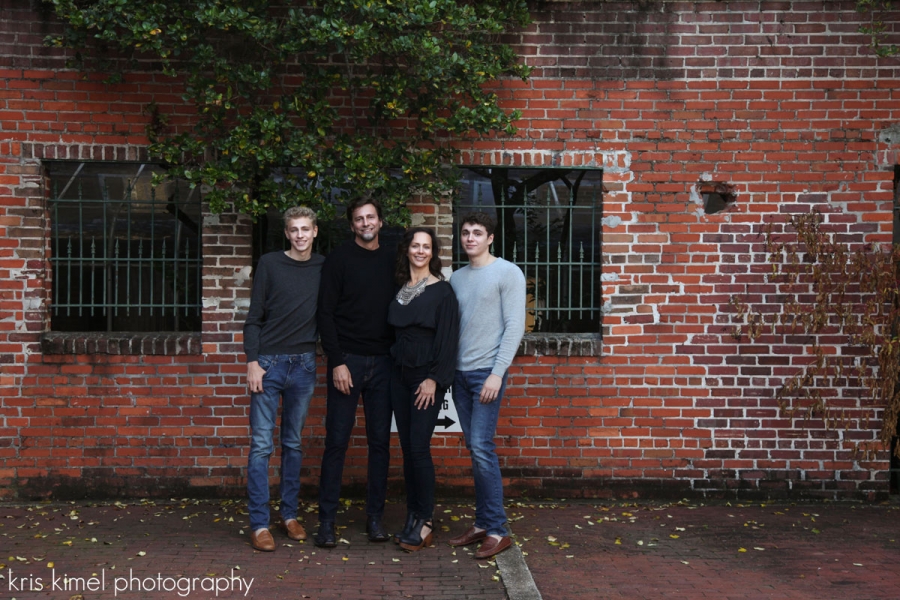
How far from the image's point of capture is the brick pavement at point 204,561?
478 centimetres

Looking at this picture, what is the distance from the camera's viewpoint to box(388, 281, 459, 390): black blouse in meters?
5.31

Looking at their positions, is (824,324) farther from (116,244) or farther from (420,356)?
(116,244)

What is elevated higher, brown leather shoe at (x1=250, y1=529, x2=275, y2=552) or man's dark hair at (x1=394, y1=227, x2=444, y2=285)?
man's dark hair at (x1=394, y1=227, x2=444, y2=285)

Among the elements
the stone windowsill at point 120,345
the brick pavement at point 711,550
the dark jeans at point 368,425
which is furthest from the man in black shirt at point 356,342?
the stone windowsill at point 120,345

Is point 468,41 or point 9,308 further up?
point 468,41

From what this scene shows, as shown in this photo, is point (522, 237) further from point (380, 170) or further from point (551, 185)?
point (380, 170)

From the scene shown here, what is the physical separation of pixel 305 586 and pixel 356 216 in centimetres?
218

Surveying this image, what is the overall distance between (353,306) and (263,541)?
1.52 m

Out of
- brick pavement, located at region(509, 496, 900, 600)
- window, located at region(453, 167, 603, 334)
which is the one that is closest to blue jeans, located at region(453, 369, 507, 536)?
brick pavement, located at region(509, 496, 900, 600)

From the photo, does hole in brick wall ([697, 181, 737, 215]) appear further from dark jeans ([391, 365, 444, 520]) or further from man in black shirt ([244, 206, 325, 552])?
man in black shirt ([244, 206, 325, 552])

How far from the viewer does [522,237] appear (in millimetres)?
7012

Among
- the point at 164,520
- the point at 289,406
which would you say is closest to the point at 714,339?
the point at 289,406

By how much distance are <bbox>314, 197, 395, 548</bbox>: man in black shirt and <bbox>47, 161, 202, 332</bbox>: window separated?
191 cm

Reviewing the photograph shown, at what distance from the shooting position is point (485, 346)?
5438 mm
